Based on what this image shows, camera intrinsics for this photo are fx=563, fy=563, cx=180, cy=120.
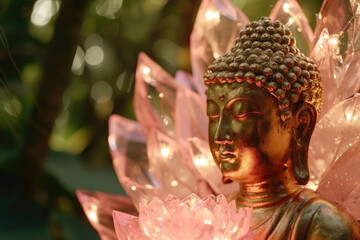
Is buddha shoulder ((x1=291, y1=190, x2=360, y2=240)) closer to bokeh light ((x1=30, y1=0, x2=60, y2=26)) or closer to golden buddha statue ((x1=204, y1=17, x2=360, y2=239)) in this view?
golden buddha statue ((x1=204, y1=17, x2=360, y2=239))

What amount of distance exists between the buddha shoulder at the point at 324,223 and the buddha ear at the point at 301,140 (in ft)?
0.19

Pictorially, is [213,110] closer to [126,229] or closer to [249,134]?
[249,134]

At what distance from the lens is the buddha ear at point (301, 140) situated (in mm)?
757

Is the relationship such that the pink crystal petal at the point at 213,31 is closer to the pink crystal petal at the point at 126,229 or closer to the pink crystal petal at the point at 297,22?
the pink crystal petal at the point at 297,22

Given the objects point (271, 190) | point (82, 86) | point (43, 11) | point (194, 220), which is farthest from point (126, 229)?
point (82, 86)

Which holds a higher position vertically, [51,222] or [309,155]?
[309,155]

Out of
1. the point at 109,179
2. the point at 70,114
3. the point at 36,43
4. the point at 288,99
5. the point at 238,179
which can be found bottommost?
the point at 109,179

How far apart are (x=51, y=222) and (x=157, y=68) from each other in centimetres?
57

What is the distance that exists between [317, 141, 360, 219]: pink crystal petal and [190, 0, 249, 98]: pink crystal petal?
268mm

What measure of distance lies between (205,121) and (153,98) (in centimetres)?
10

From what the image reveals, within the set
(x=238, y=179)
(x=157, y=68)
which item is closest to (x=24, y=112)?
(x=157, y=68)

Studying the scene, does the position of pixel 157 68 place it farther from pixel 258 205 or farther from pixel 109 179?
pixel 109 179

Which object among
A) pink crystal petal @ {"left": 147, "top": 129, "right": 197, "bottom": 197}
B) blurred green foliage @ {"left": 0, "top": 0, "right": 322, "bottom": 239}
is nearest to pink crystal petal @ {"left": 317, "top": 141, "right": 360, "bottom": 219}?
pink crystal petal @ {"left": 147, "top": 129, "right": 197, "bottom": 197}

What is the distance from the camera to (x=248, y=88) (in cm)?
74
